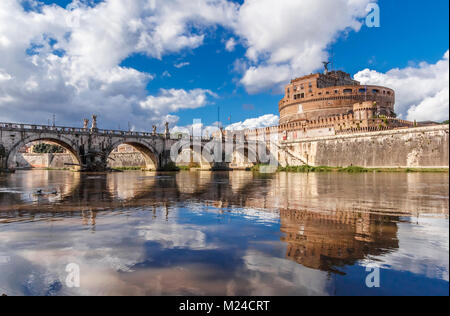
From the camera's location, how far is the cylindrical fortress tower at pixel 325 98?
75.0 m

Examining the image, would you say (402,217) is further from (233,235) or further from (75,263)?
(75,263)

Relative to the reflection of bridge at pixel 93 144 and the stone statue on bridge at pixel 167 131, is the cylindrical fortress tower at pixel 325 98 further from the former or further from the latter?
the stone statue on bridge at pixel 167 131

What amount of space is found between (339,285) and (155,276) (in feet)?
7.50

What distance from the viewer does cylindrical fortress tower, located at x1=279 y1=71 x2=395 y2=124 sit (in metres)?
75.0

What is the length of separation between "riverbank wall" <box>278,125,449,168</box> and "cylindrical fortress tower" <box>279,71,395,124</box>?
19.7 metres

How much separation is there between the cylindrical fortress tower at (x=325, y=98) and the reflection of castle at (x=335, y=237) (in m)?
72.0

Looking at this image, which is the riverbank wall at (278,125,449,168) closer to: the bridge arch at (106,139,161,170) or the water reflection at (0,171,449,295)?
the bridge arch at (106,139,161,170)

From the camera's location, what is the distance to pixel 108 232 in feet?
19.7

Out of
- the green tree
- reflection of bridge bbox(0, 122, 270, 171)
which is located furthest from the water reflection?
the green tree

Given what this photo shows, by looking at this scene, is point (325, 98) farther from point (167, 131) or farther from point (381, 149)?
point (167, 131)

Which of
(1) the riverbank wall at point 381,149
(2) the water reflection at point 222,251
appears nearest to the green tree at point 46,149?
(1) the riverbank wall at point 381,149

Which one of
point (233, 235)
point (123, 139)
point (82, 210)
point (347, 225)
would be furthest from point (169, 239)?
point (123, 139)

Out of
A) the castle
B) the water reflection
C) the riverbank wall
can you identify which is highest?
the castle

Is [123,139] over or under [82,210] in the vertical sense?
over
